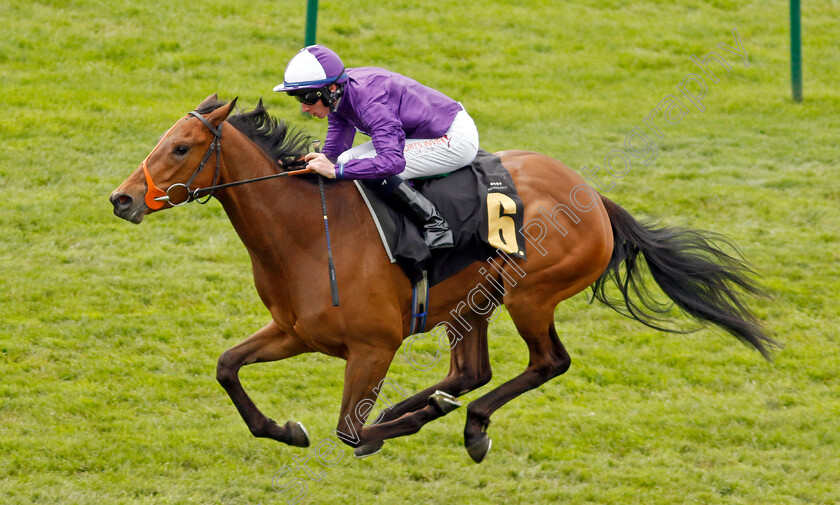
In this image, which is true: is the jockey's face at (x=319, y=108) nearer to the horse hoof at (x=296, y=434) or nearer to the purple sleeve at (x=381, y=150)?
the purple sleeve at (x=381, y=150)

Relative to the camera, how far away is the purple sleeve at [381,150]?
480 centimetres

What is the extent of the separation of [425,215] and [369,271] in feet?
1.36

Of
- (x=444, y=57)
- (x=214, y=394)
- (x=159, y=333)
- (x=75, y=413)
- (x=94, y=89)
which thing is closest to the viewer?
(x=75, y=413)

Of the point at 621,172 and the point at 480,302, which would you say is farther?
the point at 621,172

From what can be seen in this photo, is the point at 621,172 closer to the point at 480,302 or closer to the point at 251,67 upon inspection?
the point at 251,67

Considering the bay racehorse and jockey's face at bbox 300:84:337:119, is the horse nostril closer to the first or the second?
the bay racehorse

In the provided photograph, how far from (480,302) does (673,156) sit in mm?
6776

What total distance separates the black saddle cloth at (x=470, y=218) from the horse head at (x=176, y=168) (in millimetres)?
841

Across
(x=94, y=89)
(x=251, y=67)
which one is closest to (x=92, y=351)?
(x=94, y=89)

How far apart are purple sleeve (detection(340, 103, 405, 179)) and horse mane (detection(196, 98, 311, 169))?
0.43m

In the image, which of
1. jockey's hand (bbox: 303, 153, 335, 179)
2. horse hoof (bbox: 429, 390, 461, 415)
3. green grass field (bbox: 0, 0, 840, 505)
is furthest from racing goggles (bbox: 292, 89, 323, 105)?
green grass field (bbox: 0, 0, 840, 505)

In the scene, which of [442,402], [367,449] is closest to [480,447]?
[442,402]

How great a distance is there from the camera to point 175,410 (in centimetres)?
675

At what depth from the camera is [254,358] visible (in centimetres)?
532
